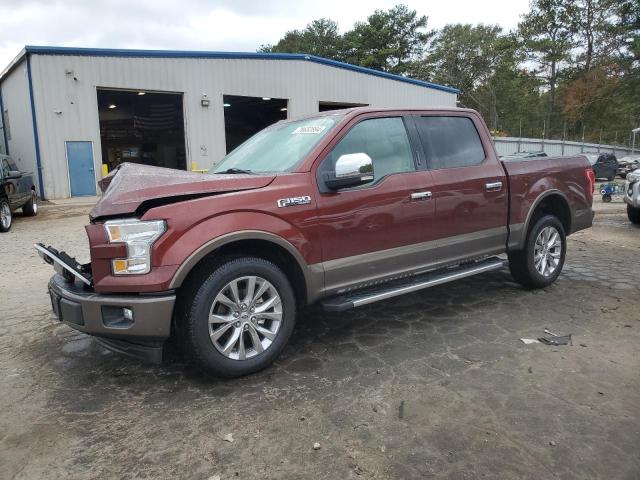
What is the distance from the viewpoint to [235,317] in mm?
3303

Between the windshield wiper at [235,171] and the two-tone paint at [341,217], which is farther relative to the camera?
the windshield wiper at [235,171]

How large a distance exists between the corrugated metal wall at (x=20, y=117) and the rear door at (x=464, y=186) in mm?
17047

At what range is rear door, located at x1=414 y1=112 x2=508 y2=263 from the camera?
4.36 m

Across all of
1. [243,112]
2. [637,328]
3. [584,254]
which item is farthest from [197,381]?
[243,112]

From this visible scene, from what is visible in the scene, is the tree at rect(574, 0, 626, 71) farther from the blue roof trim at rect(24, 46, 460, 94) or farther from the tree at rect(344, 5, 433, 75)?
the blue roof trim at rect(24, 46, 460, 94)

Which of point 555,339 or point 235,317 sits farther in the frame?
point 555,339

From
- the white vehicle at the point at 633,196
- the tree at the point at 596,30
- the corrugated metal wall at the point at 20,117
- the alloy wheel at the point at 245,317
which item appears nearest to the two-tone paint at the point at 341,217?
the alloy wheel at the point at 245,317

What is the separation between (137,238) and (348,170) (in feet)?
4.99

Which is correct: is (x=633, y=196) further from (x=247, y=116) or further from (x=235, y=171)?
(x=247, y=116)

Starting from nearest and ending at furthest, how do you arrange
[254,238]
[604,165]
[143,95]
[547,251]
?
[254,238] < [547,251] < [143,95] < [604,165]

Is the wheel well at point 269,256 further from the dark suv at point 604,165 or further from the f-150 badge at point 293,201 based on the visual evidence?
the dark suv at point 604,165

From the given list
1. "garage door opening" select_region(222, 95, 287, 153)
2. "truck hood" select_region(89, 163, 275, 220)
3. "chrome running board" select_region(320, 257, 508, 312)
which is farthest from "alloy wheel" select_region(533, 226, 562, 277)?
"garage door opening" select_region(222, 95, 287, 153)

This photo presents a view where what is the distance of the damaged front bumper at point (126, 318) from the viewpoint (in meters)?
3.00

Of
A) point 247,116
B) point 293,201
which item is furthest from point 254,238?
point 247,116
